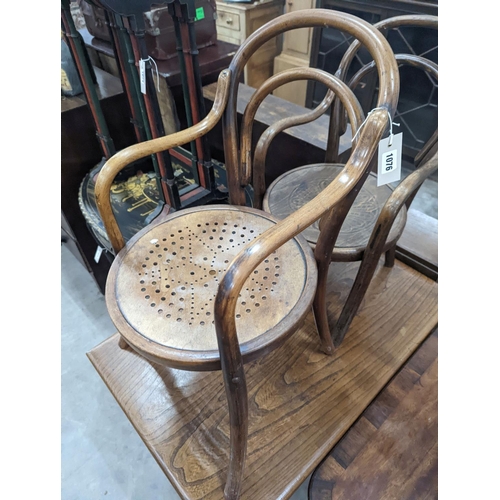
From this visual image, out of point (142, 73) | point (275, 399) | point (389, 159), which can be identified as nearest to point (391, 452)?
point (275, 399)

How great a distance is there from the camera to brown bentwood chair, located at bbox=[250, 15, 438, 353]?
79 cm

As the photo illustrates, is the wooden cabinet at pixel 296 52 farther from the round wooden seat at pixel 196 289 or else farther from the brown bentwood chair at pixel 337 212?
the round wooden seat at pixel 196 289

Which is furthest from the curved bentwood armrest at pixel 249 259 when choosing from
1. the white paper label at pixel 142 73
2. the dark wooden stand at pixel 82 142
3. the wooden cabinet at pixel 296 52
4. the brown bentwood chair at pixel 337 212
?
the wooden cabinet at pixel 296 52

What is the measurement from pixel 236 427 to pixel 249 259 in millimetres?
344

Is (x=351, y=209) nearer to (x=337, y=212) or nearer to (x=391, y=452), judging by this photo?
(x=337, y=212)

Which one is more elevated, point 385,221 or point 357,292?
point 385,221

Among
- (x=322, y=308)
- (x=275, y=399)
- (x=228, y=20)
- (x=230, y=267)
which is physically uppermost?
(x=228, y=20)

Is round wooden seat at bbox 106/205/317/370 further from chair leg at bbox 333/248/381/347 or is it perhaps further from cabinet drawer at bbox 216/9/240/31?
cabinet drawer at bbox 216/9/240/31

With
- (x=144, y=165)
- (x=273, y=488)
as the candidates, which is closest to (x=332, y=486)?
(x=273, y=488)

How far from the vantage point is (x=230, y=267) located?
0.51m

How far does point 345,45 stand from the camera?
2.50 meters

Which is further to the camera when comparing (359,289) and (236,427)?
(359,289)

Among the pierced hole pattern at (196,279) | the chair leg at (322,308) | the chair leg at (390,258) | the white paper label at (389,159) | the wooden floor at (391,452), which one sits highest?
the white paper label at (389,159)

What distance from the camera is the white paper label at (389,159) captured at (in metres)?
0.71
